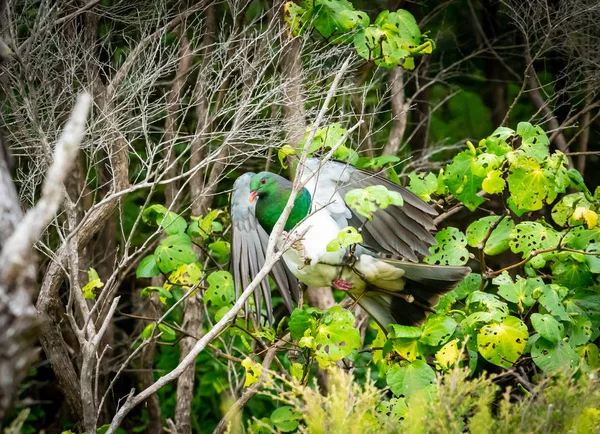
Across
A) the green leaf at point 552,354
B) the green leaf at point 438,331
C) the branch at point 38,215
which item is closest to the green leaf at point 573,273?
the green leaf at point 552,354

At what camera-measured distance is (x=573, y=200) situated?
11.0 ft

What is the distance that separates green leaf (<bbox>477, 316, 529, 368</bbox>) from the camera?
296 centimetres

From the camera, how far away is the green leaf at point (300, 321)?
122 inches

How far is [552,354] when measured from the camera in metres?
3.05

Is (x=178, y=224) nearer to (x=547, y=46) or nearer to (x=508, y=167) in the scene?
(x=508, y=167)

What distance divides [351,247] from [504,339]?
A: 2.46ft

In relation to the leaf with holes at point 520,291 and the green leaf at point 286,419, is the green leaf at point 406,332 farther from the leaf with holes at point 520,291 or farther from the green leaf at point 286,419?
the green leaf at point 286,419

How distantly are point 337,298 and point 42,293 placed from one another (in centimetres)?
237

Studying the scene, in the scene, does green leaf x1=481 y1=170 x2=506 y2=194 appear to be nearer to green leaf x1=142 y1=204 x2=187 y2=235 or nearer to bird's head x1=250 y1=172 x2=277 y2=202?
bird's head x1=250 y1=172 x2=277 y2=202

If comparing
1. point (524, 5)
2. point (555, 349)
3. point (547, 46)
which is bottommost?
point (555, 349)

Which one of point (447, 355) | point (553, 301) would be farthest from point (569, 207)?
point (447, 355)

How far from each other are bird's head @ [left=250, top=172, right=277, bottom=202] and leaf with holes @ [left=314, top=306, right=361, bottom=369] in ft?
2.56

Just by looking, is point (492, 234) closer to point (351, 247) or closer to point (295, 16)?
point (351, 247)

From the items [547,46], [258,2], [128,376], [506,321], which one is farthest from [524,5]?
[128,376]
